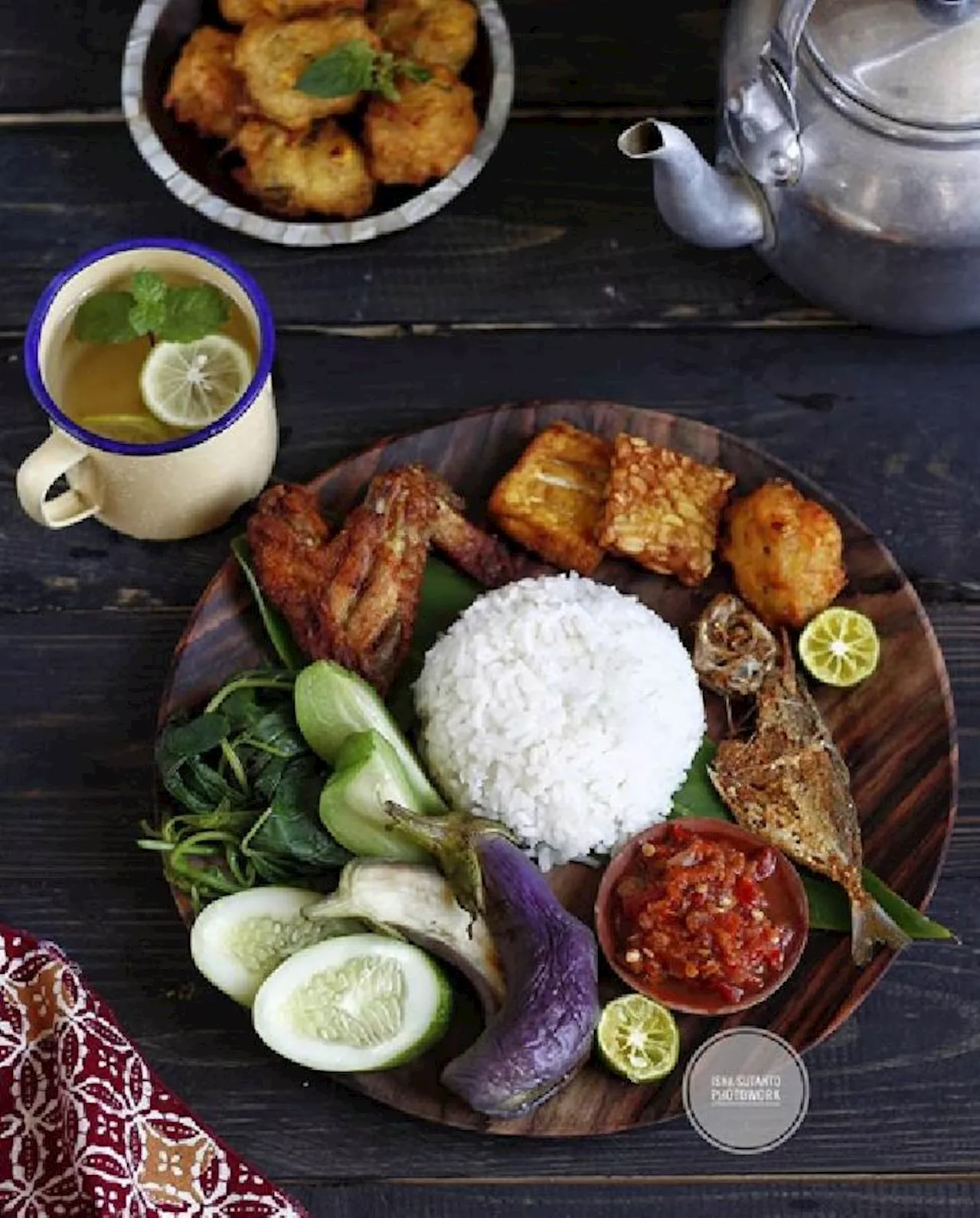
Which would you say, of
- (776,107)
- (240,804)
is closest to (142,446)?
(240,804)

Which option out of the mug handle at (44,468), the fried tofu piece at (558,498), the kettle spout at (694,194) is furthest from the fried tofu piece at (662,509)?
the mug handle at (44,468)

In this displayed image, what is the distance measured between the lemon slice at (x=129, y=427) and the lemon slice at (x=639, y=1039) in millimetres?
805

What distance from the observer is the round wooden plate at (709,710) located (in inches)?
75.6

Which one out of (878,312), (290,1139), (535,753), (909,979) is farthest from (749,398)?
(290,1139)

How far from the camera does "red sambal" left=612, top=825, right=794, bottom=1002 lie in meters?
1.93

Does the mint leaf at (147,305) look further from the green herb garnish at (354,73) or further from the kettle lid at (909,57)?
the kettle lid at (909,57)

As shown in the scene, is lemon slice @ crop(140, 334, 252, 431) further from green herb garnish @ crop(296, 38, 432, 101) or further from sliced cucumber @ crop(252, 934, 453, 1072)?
sliced cucumber @ crop(252, 934, 453, 1072)

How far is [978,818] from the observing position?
212cm

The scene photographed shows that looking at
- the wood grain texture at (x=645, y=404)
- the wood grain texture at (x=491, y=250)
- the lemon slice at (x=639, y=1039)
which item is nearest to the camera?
the lemon slice at (x=639, y=1039)

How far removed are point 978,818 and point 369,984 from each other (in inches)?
28.9

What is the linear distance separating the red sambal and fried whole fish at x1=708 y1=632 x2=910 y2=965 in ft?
0.16

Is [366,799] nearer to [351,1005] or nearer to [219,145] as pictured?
[351,1005]

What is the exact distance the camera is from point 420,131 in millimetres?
→ 2260

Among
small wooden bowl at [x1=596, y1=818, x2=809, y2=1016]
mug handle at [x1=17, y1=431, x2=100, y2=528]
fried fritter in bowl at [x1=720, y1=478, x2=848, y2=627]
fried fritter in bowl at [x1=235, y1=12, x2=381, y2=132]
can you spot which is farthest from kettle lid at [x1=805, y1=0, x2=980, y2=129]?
mug handle at [x1=17, y1=431, x2=100, y2=528]
